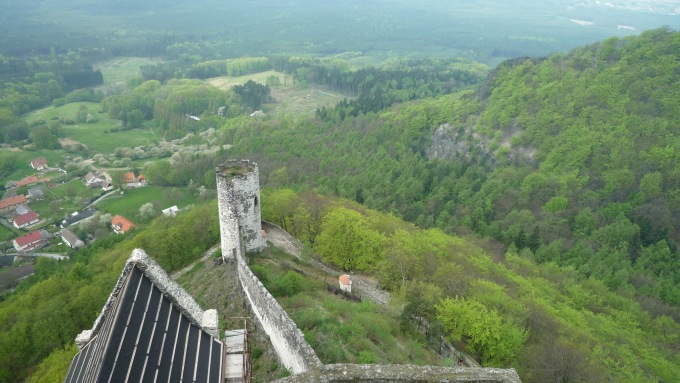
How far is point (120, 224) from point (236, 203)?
36.4m

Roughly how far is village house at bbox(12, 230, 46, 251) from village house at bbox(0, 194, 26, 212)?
34.6 ft

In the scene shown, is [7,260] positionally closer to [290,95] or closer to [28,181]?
[28,181]

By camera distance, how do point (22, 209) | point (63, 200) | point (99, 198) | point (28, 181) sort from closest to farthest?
point (22, 209) → point (63, 200) → point (99, 198) → point (28, 181)

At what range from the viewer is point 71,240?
48.6 meters

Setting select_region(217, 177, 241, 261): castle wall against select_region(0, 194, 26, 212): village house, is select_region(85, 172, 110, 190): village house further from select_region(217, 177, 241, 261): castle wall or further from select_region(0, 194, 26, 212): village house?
select_region(217, 177, 241, 261): castle wall

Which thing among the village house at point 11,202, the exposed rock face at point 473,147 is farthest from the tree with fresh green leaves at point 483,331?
the village house at point 11,202

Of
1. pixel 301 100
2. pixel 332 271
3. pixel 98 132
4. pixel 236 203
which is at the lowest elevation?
pixel 98 132

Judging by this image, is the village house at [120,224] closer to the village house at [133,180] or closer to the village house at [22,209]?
the village house at [133,180]

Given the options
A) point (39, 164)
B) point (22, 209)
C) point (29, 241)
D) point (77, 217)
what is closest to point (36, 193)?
point (22, 209)

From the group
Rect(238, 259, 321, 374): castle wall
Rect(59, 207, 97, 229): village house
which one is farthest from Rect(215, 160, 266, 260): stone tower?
Rect(59, 207, 97, 229): village house

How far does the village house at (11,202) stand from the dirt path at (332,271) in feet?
158

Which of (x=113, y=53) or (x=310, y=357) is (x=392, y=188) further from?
(x=113, y=53)

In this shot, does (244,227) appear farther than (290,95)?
No

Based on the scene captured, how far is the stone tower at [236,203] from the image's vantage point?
21.8 metres
